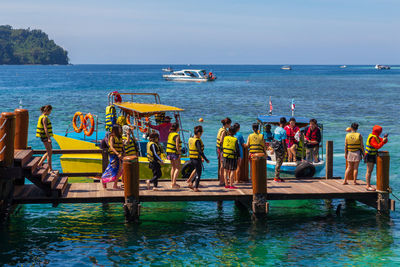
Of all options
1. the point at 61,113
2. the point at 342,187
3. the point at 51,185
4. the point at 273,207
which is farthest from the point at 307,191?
the point at 61,113

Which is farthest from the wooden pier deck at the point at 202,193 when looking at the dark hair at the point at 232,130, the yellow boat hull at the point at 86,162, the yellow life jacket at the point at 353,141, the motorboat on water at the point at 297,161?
the yellow boat hull at the point at 86,162

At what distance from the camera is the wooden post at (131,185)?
13203 millimetres

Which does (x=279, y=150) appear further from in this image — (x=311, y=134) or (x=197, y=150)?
(x=197, y=150)

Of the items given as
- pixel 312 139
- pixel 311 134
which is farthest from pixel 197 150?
pixel 312 139

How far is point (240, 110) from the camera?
5453 cm

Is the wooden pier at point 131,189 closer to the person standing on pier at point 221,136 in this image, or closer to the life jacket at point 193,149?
the person standing on pier at point 221,136

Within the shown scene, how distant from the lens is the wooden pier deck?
13.6m

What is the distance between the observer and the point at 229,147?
46.1ft

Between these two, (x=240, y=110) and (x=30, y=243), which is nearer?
(x=30, y=243)

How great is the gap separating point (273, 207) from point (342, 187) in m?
2.49

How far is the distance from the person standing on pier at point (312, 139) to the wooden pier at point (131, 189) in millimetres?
2591

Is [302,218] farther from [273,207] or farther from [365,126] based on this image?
[365,126]

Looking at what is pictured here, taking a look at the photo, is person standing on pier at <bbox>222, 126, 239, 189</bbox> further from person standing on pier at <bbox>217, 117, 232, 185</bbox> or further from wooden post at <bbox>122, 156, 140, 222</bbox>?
wooden post at <bbox>122, 156, 140, 222</bbox>

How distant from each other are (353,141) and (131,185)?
624 centimetres
